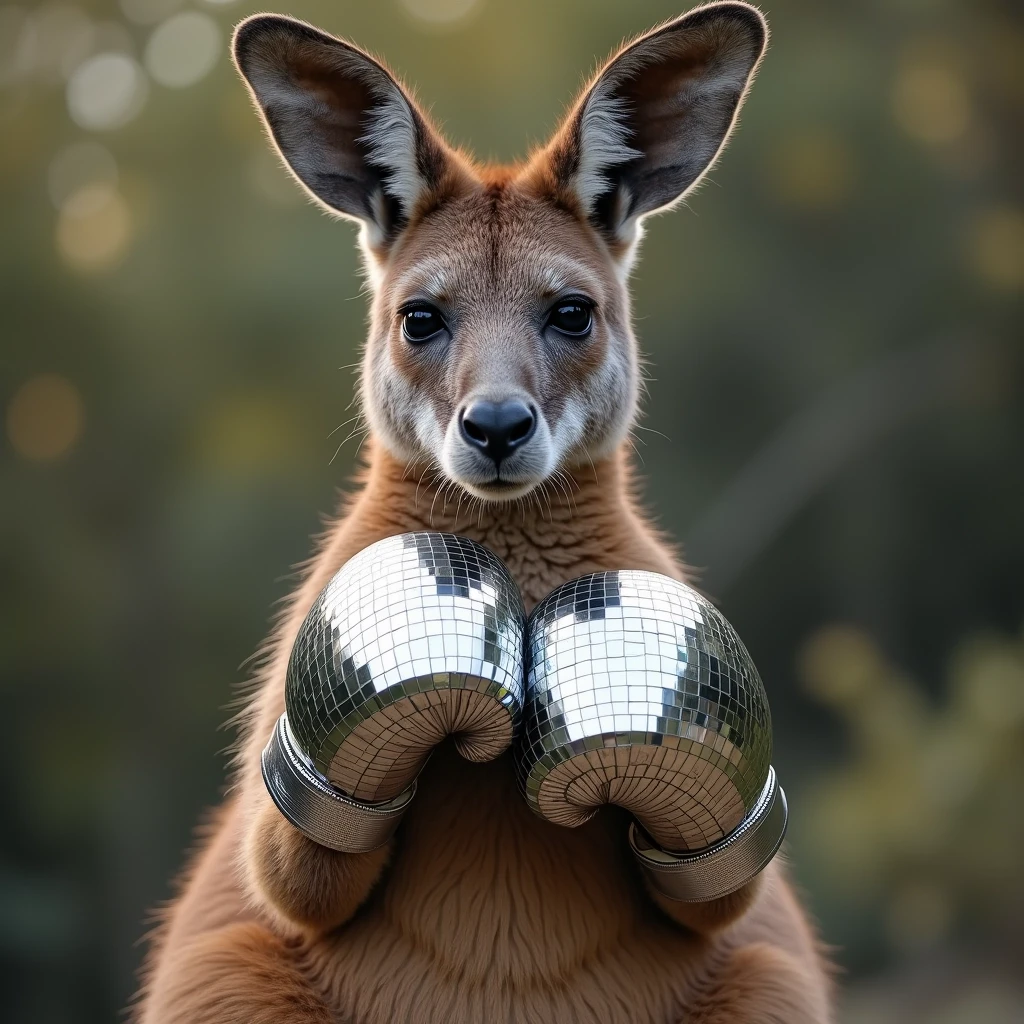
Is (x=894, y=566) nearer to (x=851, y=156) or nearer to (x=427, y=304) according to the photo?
(x=851, y=156)

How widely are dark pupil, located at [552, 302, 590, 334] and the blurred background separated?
592cm

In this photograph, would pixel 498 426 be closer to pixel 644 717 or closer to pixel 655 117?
pixel 644 717

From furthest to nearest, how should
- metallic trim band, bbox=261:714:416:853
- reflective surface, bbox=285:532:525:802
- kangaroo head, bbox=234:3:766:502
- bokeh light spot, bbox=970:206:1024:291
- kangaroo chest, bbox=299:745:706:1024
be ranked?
bokeh light spot, bbox=970:206:1024:291, kangaroo head, bbox=234:3:766:502, kangaroo chest, bbox=299:745:706:1024, metallic trim band, bbox=261:714:416:853, reflective surface, bbox=285:532:525:802

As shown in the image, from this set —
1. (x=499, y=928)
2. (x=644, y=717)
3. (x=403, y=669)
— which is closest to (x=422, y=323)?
(x=403, y=669)

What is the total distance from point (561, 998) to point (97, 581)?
7674mm

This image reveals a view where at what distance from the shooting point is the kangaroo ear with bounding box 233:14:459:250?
295 centimetres

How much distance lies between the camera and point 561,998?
2.68 m

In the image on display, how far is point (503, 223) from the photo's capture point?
3139 mm

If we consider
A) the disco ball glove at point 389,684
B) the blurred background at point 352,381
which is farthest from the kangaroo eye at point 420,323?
the blurred background at point 352,381

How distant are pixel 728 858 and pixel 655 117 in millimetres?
1921

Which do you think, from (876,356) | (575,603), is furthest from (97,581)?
(575,603)

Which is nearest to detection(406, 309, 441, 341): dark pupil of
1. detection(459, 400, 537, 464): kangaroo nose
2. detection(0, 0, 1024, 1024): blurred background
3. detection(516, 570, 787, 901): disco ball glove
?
detection(459, 400, 537, 464): kangaroo nose

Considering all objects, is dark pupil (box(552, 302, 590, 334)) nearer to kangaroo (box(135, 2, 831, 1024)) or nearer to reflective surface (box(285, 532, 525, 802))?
kangaroo (box(135, 2, 831, 1024))

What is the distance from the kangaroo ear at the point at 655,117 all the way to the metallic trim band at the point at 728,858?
5.40ft
